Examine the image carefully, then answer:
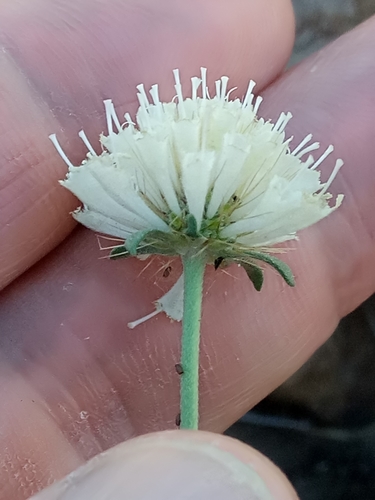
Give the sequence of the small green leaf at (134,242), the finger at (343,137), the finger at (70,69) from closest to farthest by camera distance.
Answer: the small green leaf at (134,242) < the finger at (70,69) < the finger at (343,137)

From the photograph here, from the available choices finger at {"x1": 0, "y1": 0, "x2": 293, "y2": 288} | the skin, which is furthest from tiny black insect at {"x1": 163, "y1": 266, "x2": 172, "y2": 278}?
finger at {"x1": 0, "y1": 0, "x2": 293, "y2": 288}

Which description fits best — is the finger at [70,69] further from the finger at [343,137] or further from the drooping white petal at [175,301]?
the drooping white petal at [175,301]

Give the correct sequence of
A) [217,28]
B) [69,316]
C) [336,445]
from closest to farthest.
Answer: [69,316], [217,28], [336,445]

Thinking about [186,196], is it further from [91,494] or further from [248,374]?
[248,374]

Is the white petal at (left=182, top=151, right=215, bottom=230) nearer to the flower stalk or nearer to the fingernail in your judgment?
the flower stalk

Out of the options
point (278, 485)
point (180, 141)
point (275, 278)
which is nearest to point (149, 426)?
point (275, 278)

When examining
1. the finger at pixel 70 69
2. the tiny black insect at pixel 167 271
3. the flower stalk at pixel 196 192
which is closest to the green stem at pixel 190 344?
the flower stalk at pixel 196 192

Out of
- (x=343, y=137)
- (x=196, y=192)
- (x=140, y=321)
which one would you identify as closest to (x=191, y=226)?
(x=196, y=192)

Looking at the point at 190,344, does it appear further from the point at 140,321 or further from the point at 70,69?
the point at 70,69
